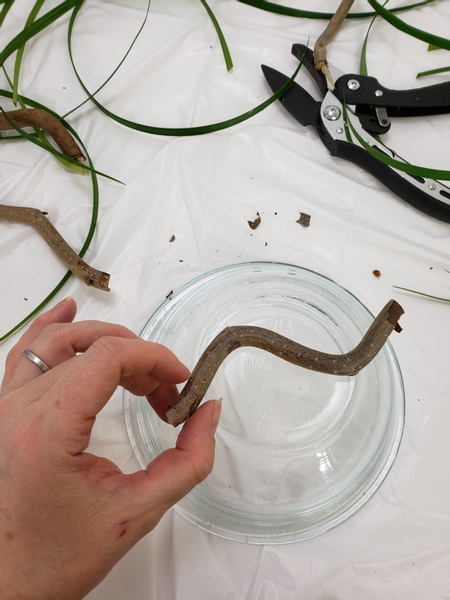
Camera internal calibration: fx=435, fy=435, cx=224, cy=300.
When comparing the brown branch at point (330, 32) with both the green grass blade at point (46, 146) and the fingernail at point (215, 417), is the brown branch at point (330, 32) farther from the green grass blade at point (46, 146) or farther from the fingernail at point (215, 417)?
the fingernail at point (215, 417)

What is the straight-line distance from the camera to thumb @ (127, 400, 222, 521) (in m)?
0.49

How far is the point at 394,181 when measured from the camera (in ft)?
2.78

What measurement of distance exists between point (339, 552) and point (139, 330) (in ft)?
1.74

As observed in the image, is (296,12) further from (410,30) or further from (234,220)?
(234,220)

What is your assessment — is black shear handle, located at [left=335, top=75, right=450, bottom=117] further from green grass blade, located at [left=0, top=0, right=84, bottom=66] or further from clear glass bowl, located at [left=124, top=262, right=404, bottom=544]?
green grass blade, located at [left=0, top=0, right=84, bottom=66]

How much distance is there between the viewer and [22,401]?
0.50m

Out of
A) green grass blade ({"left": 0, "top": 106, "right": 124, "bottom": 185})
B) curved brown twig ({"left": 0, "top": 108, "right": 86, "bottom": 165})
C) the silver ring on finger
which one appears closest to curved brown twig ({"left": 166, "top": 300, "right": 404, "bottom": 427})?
the silver ring on finger

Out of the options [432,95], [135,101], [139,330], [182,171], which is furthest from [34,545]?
[432,95]

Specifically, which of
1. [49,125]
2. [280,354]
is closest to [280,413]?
[280,354]

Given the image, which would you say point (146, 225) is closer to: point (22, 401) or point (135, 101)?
point (135, 101)

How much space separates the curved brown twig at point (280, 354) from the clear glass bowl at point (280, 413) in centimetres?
24

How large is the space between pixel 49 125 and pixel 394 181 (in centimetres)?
70

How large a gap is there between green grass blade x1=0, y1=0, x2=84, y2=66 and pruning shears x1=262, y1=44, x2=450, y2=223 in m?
0.50

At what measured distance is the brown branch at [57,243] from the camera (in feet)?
2.64
